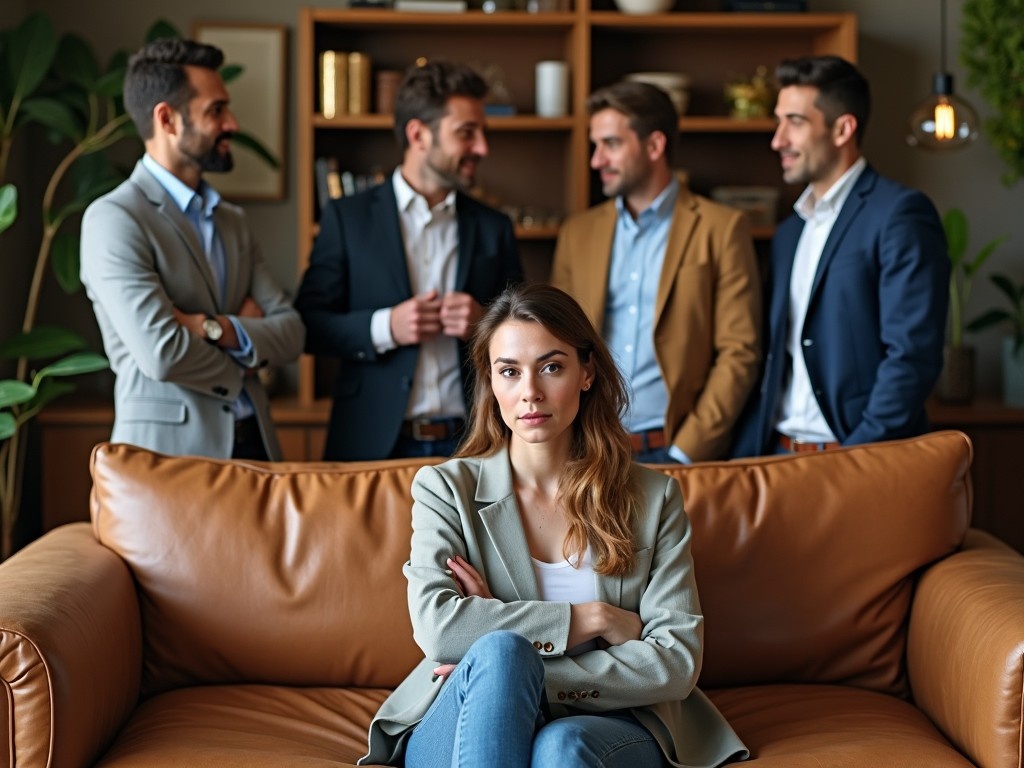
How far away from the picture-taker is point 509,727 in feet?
6.43

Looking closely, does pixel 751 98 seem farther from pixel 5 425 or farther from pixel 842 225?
pixel 5 425

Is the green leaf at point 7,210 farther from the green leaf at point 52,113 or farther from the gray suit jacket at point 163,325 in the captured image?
the green leaf at point 52,113

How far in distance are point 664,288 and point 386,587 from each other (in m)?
1.27

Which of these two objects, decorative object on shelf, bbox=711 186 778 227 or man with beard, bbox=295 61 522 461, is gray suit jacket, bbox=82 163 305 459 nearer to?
man with beard, bbox=295 61 522 461

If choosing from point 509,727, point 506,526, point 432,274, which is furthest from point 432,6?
point 509,727

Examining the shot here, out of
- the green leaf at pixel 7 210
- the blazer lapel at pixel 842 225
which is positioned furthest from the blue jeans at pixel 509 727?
the green leaf at pixel 7 210

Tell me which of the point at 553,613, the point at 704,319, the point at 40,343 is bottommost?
the point at 553,613

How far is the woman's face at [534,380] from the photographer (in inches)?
90.7

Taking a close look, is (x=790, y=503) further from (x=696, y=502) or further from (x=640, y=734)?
(x=640, y=734)

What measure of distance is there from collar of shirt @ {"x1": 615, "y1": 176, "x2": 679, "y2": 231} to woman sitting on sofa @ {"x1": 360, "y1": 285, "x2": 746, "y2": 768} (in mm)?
1191

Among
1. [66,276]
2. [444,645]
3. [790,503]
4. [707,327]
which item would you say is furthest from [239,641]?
[66,276]

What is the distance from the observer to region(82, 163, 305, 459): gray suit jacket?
2.85 meters

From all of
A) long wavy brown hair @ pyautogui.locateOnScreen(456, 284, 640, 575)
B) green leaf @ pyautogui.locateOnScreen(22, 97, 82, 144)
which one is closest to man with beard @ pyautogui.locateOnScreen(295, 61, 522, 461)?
long wavy brown hair @ pyautogui.locateOnScreen(456, 284, 640, 575)

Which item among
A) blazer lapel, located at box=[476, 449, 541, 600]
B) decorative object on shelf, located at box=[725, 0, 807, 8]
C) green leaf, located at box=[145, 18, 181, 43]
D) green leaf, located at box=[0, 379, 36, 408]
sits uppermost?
decorative object on shelf, located at box=[725, 0, 807, 8]
